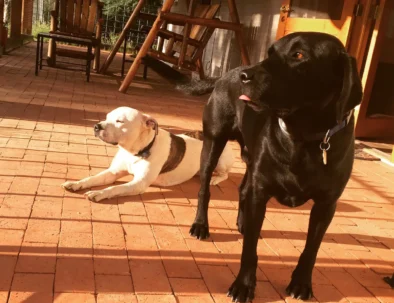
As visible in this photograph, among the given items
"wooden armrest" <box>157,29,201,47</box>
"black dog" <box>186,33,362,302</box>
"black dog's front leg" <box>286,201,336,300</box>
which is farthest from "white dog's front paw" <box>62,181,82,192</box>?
"wooden armrest" <box>157,29,201,47</box>

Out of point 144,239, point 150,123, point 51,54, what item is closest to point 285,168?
point 144,239

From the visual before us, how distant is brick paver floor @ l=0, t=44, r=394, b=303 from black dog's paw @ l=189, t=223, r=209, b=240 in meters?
0.05

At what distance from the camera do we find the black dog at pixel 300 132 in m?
2.13

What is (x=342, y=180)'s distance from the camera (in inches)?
94.6

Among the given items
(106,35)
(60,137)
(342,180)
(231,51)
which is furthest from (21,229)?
(106,35)

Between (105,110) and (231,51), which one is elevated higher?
(231,51)

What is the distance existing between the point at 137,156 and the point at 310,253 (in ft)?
5.72

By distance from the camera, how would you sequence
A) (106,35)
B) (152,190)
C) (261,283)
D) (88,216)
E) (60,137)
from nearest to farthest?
(261,283), (88,216), (152,190), (60,137), (106,35)

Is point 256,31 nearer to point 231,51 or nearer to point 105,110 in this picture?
point 231,51

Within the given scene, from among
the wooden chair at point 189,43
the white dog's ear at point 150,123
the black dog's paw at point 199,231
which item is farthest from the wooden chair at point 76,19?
the black dog's paw at point 199,231

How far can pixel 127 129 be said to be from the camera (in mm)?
3633

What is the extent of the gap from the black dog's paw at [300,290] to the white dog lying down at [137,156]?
1559 millimetres

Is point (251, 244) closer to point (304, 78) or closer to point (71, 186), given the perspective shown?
point (304, 78)

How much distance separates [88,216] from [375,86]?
626 centimetres
